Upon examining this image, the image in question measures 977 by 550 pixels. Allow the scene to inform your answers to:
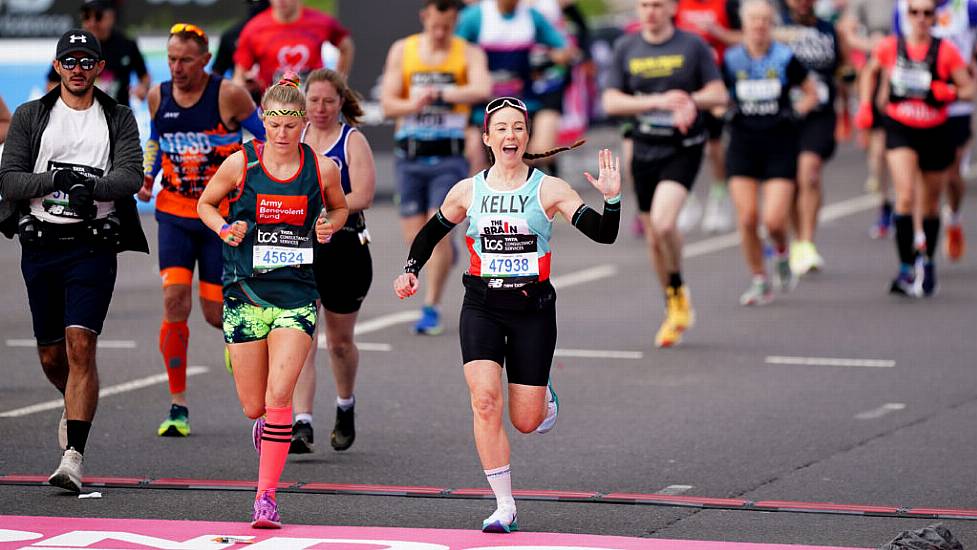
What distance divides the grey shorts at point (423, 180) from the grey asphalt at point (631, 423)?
3.08ft

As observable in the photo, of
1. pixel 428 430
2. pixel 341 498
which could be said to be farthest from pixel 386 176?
pixel 341 498

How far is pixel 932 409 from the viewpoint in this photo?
996cm

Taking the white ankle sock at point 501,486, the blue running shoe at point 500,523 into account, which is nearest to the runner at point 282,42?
the white ankle sock at point 501,486

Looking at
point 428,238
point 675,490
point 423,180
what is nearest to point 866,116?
point 423,180

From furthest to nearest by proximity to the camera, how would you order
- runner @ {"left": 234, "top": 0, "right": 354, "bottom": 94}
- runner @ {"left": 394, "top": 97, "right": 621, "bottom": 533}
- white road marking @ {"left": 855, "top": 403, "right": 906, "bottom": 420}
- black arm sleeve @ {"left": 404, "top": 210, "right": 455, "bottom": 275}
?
runner @ {"left": 234, "top": 0, "right": 354, "bottom": 94} → white road marking @ {"left": 855, "top": 403, "right": 906, "bottom": 420} → black arm sleeve @ {"left": 404, "top": 210, "right": 455, "bottom": 275} → runner @ {"left": 394, "top": 97, "right": 621, "bottom": 533}

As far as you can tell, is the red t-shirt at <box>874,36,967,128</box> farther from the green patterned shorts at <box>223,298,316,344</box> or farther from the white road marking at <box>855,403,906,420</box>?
the green patterned shorts at <box>223,298,316,344</box>

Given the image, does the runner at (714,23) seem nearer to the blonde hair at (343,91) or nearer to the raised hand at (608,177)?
the blonde hair at (343,91)

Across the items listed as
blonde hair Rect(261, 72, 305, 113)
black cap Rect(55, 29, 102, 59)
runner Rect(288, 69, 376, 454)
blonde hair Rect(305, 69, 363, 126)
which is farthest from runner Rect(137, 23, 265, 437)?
blonde hair Rect(261, 72, 305, 113)

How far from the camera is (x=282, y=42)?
13.1 m

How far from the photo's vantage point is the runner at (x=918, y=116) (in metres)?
13.9

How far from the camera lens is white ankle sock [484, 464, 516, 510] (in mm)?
7152

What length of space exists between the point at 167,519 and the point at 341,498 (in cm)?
81

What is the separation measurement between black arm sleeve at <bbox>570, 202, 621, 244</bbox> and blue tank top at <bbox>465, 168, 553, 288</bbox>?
6.2 inches

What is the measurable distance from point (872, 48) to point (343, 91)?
919 cm
